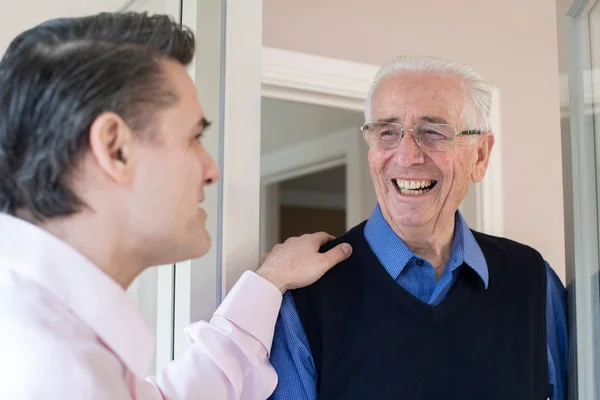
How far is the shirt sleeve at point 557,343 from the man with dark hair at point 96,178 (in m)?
0.80

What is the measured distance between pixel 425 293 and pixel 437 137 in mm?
291

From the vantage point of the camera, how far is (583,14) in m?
1.32

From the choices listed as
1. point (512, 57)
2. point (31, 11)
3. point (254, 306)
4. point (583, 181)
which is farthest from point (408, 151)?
point (512, 57)

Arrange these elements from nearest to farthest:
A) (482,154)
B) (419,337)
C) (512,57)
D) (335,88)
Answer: (419,337), (482,154), (335,88), (512,57)

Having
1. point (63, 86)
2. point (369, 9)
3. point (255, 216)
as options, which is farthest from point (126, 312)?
point (369, 9)

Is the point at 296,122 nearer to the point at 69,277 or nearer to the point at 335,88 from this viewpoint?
the point at 335,88

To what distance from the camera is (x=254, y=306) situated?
1273 millimetres

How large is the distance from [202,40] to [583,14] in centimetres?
63

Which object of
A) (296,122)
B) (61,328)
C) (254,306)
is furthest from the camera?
(296,122)

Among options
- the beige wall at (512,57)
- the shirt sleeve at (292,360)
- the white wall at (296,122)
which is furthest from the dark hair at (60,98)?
the white wall at (296,122)

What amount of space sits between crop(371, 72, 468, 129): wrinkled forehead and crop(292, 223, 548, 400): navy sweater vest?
0.25 m

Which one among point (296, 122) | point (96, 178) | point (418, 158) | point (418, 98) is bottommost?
point (96, 178)

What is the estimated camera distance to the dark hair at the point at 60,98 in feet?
2.79

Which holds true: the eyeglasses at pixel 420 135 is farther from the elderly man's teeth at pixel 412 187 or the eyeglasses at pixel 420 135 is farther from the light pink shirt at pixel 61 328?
the light pink shirt at pixel 61 328
